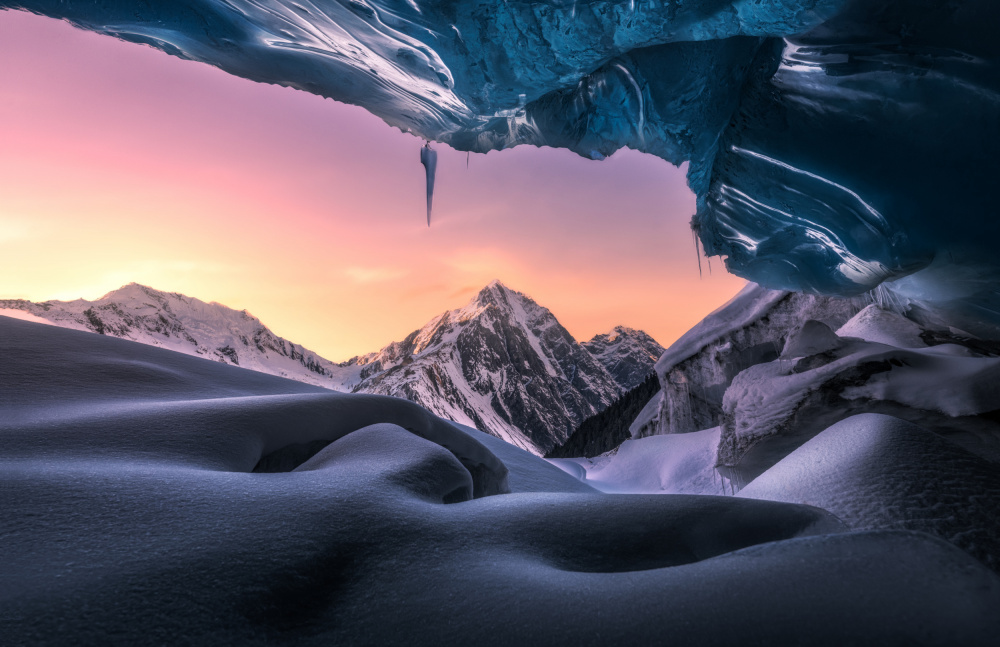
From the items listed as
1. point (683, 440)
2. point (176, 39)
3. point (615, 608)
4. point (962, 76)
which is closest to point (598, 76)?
point (962, 76)

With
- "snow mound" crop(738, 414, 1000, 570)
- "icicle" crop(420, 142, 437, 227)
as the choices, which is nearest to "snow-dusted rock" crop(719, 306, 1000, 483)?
"snow mound" crop(738, 414, 1000, 570)

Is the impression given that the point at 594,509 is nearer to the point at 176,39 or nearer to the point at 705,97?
the point at 705,97

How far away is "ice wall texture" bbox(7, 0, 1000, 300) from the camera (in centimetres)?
356

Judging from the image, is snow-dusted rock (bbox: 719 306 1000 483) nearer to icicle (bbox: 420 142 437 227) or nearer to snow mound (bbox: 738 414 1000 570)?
snow mound (bbox: 738 414 1000 570)

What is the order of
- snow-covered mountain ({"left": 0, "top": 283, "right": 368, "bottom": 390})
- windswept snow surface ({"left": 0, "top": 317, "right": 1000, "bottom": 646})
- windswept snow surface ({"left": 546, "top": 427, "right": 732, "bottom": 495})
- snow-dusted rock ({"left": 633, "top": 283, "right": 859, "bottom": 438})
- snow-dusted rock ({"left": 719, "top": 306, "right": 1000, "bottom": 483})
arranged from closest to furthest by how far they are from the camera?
1. windswept snow surface ({"left": 0, "top": 317, "right": 1000, "bottom": 646})
2. snow-dusted rock ({"left": 719, "top": 306, "right": 1000, "bottom": 483})
3. windswept snow surface ({"left": 546, "top": 427, "right": 732, "bottom": 495})
4. snow-dusted rock ({"left": 633, "top": 283, "right": 859, "bottom": 438})
5. snow-covered mountain ({"left": 0, "top": 283, "right": 368, "bottom": 390})

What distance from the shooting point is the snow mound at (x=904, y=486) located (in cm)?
200

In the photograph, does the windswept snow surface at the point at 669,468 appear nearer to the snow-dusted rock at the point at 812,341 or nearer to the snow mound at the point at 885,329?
the snow-dusted rock at the point at 812,341

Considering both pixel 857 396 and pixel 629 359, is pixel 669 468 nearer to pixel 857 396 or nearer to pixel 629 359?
pixel 857 396

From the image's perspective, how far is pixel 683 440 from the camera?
1199 centimetres

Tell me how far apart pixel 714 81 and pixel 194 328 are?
631 feet

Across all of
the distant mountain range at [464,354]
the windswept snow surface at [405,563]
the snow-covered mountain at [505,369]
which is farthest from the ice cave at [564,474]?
the distant mountain range at [464,354]

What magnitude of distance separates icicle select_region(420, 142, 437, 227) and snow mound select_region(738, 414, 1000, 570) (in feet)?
16.3

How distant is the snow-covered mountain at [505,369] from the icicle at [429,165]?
117 m

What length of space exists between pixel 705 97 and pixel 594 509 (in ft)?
16.0
